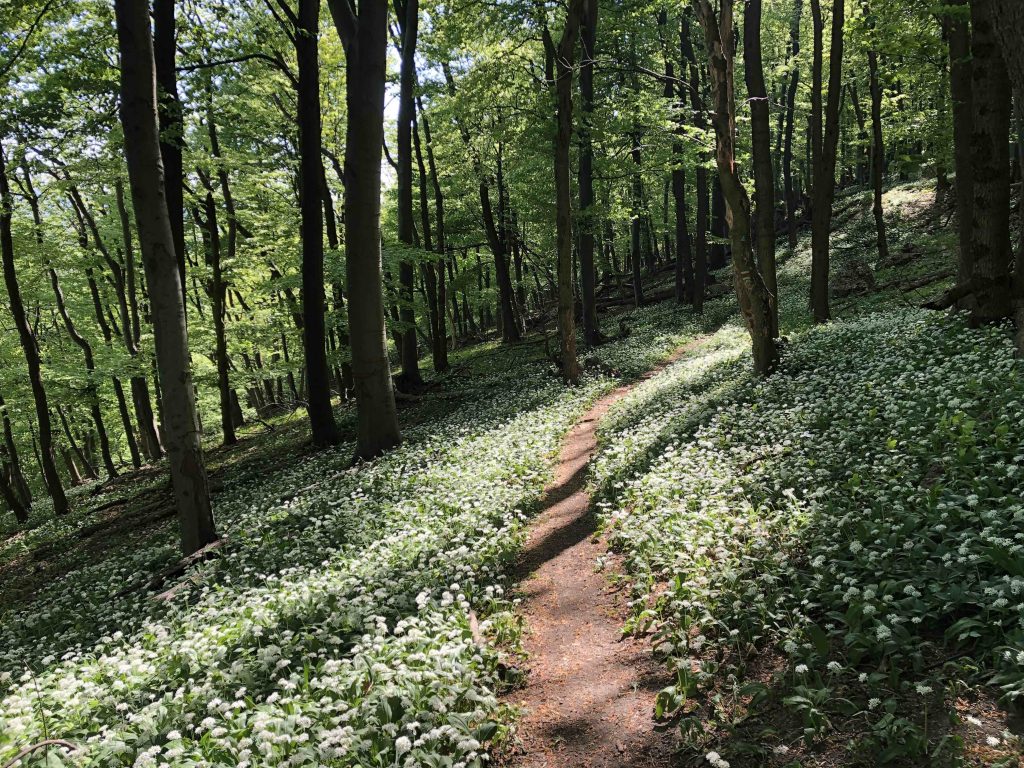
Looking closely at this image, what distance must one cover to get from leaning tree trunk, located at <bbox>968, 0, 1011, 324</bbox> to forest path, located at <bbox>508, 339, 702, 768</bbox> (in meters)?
8.19

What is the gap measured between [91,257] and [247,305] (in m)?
6.73

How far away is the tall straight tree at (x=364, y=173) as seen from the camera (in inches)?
445

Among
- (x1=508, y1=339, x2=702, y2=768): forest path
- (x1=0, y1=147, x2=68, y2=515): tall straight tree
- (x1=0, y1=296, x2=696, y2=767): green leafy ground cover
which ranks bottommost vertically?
(x1=508, y1=339, x2=702, y2=768): forest path

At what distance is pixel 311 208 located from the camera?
1435 centimetres

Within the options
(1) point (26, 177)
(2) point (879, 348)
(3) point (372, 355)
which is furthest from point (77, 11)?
(2) point (879, 348)

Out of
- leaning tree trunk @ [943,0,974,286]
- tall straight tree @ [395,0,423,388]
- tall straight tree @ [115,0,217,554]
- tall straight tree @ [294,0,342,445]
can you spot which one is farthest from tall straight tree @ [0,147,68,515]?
leaning tree trunk @ [943,0,974,286]

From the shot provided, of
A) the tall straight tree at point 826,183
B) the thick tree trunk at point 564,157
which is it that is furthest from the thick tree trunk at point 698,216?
the thick tree trunk at point 564,157

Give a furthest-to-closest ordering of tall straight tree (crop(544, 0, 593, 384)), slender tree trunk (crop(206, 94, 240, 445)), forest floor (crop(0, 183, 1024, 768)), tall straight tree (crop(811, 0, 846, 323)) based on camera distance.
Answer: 1. slender tree trunk (crop(206, 94, 240, 445))
2. tall straight tree (crop(544, 0, 593, 384))
3. tall straight tree (crop(811, 0, 846, 323))
4. forest floor (crop(0, 183, 1024, 768))

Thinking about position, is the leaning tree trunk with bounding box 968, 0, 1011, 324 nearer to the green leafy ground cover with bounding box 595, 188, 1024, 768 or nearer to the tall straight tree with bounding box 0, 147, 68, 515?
the green leafy ground cover with bounding box 595, 188, 1024, 768

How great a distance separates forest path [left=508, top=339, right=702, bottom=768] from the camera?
3961mm

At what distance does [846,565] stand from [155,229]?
8.76 metres

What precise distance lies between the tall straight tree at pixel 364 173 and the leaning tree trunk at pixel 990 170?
1058 centimetres

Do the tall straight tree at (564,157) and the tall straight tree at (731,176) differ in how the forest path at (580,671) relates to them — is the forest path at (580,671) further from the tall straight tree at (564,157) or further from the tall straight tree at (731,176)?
the tall straight tree at (564,157)

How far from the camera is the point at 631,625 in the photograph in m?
5.17
